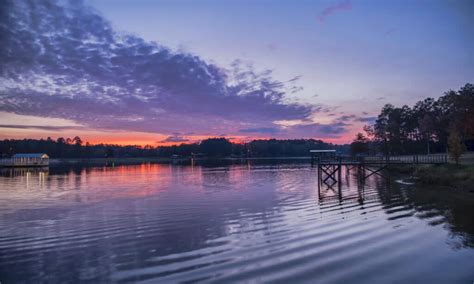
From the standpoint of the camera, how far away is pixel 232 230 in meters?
16.5

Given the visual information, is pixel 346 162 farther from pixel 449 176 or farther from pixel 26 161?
pixel 26 161

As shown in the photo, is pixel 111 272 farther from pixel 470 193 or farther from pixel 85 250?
pixel 470 193

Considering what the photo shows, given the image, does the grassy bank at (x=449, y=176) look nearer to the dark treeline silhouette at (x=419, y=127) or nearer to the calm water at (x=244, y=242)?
the calm water at (x=244, y=242)

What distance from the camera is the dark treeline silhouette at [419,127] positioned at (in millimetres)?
62156

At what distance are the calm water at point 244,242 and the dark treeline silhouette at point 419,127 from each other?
4672cm

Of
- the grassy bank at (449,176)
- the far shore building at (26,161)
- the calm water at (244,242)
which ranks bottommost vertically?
the calm water at (244,242)

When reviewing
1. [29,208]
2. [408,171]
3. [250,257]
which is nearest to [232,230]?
[250,257]

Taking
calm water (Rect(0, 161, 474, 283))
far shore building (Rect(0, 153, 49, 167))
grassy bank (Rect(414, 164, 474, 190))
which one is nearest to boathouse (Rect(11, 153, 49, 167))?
far shore building (Rect(0, 153, 49, 167))

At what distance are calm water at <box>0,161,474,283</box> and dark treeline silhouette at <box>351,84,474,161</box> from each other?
46.7 m

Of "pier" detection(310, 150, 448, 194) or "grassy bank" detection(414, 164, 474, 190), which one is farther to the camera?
"pier" detection(310, 150, 448, 194)

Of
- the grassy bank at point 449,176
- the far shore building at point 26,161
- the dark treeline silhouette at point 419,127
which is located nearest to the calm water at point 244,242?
the grassy bank at point 449,176

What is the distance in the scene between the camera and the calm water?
10.5 meters

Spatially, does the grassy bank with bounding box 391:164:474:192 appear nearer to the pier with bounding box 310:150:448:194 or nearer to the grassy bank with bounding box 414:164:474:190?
the grassy bank with bounding box 414:164:474:190

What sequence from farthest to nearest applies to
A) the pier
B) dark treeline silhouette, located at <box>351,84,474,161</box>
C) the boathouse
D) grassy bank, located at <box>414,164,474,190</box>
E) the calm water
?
the boathouse
dark treeline silhouette, located at <box>351,84,474,161</box>
the pier
grassy bank, located at <box>414,164,474,190</box>
the calm water
